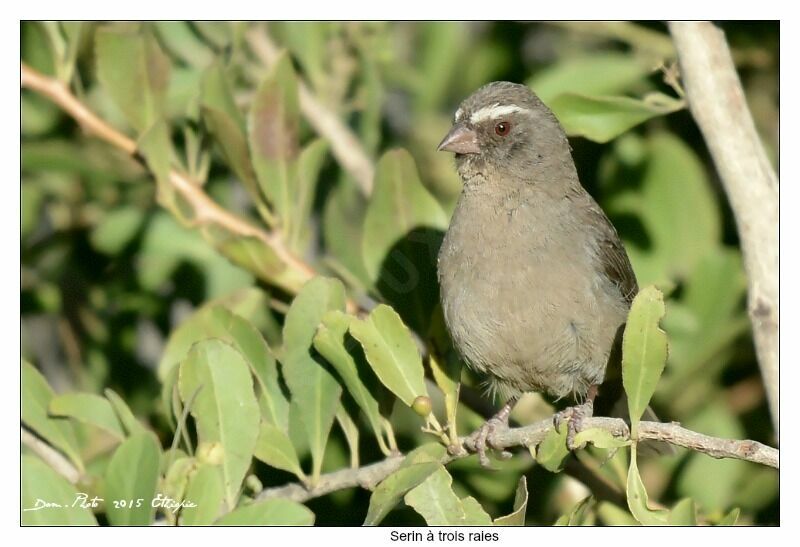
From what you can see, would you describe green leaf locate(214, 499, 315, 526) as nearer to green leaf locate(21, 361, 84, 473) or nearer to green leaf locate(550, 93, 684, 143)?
green leaf locate(21, 361, 84, 473)

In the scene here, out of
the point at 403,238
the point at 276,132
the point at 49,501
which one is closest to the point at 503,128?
the point at 403,238

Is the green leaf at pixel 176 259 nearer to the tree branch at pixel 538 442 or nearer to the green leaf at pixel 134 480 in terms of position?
the tree branch at pixel 538 442

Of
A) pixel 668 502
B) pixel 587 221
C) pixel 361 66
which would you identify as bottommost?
pixel 668 502

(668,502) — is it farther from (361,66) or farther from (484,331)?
(361,66)

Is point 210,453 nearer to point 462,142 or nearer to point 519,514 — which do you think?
point 519,514

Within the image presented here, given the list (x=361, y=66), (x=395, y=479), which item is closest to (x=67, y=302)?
(x=361, y=66)

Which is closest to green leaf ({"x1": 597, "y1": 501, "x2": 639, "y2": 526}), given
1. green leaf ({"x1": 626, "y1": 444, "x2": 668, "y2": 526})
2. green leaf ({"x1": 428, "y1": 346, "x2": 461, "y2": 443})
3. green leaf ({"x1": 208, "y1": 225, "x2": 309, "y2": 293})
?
green leaf ({"x1": 428, "y1": 346, "x2": 461, "y2": 443})

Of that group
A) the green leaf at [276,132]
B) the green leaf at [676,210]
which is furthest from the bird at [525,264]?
the green leaf at [276,132]
